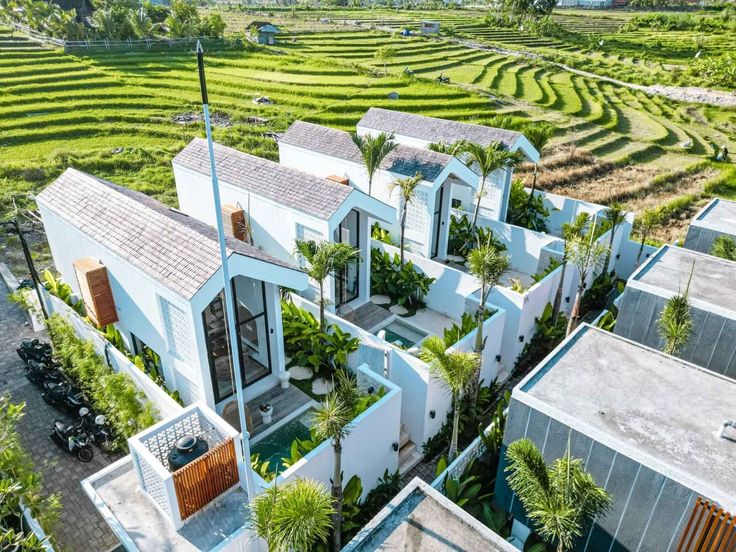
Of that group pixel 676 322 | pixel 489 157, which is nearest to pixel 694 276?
pixel 676 322

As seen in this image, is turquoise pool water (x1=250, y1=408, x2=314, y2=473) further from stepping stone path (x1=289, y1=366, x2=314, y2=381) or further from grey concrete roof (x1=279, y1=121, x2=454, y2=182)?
grey concrete roof (x1=279, y1=121, x2=454, y2=182)

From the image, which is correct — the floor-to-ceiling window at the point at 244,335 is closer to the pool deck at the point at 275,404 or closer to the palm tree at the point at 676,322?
the pool deck at the point at 275,404

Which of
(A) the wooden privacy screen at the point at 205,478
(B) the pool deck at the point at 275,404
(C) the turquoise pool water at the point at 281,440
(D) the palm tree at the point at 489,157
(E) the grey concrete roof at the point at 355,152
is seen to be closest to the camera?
(A) the wooden privacy screen at the point at 205,478

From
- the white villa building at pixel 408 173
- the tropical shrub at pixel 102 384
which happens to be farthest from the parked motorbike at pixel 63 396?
the white villa building at pixel 408 173

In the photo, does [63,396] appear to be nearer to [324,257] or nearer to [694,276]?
[324,257]

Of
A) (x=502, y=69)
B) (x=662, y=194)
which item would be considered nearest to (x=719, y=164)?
(x=662, y=194)

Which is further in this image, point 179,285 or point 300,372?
point 300,372

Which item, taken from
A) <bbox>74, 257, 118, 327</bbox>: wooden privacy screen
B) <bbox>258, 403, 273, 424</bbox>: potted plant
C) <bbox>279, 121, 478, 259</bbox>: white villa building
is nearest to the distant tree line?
<bbox>279, 121, 478, 259</bbox>: white villa building
